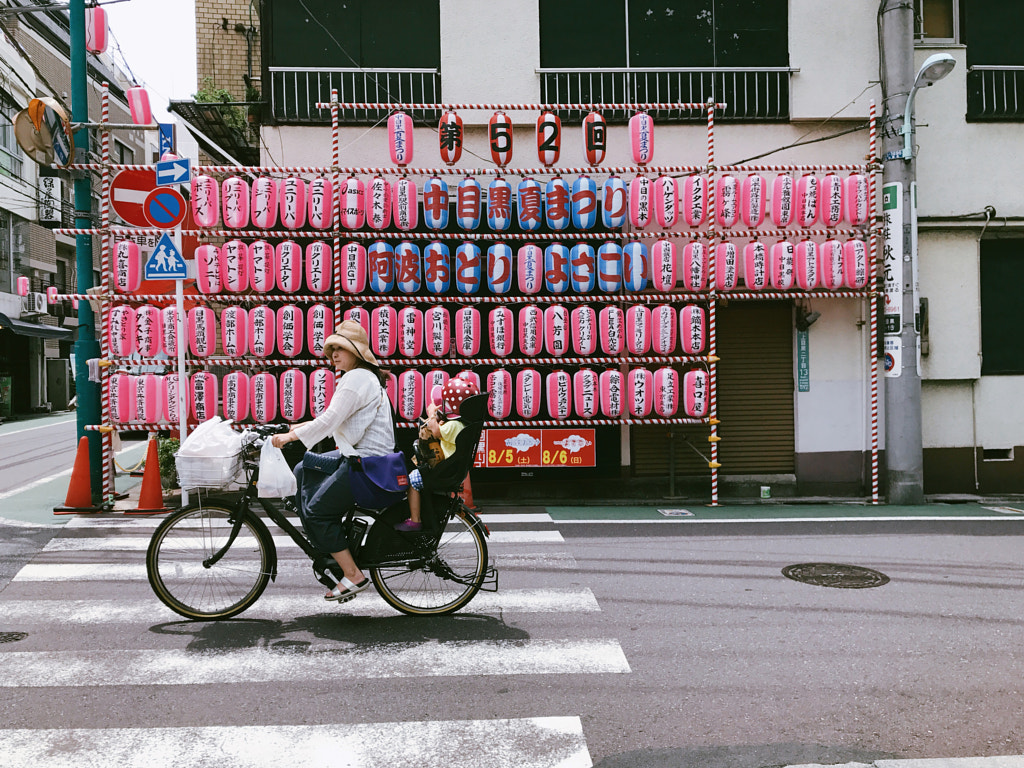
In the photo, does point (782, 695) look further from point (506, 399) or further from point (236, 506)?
point (506, 399)

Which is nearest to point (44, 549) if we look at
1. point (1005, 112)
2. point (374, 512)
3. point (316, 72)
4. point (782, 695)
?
point (374, 512)

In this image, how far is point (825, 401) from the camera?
1240cm

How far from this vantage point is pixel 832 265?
438 inches

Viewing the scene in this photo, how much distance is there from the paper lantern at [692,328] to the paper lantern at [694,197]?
1.26 meters

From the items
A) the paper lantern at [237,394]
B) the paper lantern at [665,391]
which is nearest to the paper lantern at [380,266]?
the paper lantern at [237,394]

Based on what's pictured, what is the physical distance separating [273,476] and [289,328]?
5783mm

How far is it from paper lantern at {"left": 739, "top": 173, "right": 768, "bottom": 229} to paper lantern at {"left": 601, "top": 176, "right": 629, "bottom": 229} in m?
1.67

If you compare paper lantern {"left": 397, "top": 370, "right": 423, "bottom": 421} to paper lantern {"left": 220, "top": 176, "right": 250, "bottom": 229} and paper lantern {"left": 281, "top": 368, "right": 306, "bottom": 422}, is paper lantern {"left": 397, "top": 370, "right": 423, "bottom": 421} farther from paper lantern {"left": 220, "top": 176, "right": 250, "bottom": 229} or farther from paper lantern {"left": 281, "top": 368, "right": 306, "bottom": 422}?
paper lantern {"left": 220, "top": 176, "right": 250, "bottom": 229}

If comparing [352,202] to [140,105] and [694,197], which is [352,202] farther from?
[694,197]

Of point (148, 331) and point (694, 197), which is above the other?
point (694, 197)

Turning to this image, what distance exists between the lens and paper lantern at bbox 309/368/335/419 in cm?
1070

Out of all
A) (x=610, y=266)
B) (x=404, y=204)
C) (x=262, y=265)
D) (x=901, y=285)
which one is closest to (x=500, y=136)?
(x=404, y=204)

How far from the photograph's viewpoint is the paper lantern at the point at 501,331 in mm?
10859

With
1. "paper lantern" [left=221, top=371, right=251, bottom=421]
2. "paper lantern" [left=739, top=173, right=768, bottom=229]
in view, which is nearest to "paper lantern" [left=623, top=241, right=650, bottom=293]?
A: "paper lantern" [left=739, top=173, right=768, bottom=229]
